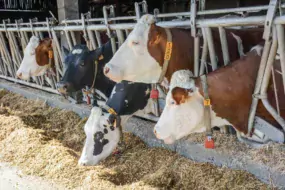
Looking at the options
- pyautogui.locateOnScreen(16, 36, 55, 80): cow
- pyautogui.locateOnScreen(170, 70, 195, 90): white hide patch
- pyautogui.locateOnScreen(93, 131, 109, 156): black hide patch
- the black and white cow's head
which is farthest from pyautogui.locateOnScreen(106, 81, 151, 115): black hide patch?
pyautogui.locateOnScreen(16, 36, 55, 80): cow

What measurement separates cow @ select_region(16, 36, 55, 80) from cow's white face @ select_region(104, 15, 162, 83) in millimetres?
2826

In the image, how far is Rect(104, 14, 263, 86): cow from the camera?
131 inches

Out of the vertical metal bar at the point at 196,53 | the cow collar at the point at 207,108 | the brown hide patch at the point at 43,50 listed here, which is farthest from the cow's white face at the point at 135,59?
the brown hide patch at the point at 43,50

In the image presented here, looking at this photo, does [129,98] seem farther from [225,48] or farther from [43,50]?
[43,50]

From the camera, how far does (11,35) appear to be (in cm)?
705

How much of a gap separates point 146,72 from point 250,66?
Answer: 1011 mm

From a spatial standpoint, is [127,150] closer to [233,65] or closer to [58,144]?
[58,144]

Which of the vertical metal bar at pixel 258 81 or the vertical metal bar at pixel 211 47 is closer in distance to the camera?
the vertical metal bar at pixel 258 81

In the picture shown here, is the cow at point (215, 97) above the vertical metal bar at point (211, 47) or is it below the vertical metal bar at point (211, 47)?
below

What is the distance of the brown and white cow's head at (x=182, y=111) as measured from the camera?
2.94 metres

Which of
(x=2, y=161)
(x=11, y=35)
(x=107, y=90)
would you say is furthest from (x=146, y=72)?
(x=11, y=35)

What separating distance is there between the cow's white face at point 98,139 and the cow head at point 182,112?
112cm

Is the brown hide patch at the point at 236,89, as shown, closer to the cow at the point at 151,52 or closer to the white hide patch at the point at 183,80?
the white hide patch at the point at 183,80

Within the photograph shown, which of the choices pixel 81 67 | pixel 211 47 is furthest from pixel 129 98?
pixel 211 47
